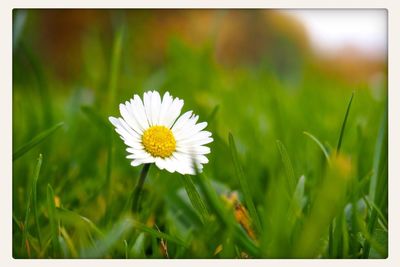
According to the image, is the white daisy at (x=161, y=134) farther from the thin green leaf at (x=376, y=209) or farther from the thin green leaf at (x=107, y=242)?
the thin green leaf at (x=376, y=209)

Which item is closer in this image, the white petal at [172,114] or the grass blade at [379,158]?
the white petal at [172,114]

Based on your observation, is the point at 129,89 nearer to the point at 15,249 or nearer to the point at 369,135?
the point at 369,135

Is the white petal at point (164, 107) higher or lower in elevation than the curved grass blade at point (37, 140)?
higher

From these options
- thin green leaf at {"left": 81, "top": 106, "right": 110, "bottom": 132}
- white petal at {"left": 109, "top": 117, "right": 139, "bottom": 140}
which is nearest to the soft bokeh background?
thin green leaf at {"left": 81, "top": 106, "right": 110, "bottom": 132}

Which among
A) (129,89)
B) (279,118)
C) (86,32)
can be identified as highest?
(86,32)

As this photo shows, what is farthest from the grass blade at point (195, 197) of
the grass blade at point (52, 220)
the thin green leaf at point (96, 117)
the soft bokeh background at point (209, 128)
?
the thin green leaf at point (96, 117)

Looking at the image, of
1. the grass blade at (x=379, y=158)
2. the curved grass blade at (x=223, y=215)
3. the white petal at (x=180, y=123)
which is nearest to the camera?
the curved grass blade at (x=223, y=215)

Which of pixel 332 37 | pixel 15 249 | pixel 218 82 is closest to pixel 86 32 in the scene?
pixel 218 82

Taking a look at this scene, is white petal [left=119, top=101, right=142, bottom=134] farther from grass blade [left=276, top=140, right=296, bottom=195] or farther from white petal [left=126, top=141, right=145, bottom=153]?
grass blade [left=276, top=140, right=296, bottom=195]
